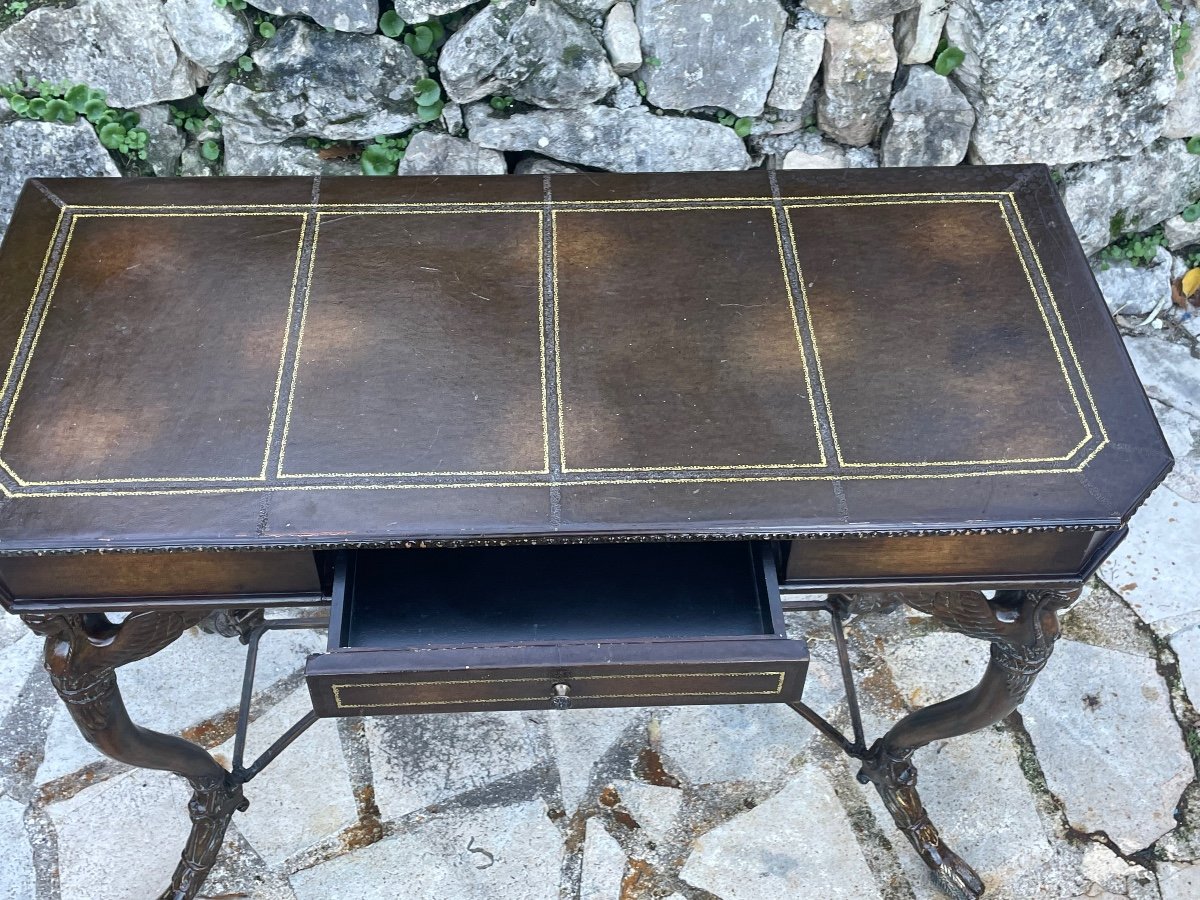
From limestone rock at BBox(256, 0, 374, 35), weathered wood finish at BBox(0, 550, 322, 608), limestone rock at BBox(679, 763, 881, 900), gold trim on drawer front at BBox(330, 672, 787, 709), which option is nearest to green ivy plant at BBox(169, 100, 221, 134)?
limestone rock at BBox(256, 0, 374, 35)

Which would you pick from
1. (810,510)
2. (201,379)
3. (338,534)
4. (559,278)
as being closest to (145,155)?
(201,379)

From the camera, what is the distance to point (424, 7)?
2477 mm

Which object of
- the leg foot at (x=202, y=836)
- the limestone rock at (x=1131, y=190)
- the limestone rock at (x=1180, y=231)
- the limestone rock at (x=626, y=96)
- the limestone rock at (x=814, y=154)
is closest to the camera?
the leg foot at (x=202, y=836)

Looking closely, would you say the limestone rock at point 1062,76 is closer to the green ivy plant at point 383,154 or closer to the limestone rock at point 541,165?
the limestone rock at point 541,165

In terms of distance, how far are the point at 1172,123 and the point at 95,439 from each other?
2870 mm

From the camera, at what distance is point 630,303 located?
80.4 inches

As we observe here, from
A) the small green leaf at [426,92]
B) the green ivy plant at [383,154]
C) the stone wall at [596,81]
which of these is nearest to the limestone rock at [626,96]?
the stone wall at [596,81]

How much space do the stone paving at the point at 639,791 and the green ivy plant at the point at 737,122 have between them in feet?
4.43

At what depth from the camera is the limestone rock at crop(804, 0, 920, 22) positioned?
261 centimetres

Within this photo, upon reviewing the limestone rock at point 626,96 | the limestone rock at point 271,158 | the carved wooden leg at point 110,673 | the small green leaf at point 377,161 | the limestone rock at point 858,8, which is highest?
the limestone rock at point 858,8

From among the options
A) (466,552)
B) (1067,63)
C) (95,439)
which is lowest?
(466,552)

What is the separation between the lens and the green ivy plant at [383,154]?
2.77 m

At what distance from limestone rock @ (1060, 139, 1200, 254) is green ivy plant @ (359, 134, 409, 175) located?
1835mm

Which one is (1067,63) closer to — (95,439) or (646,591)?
(646,591)
